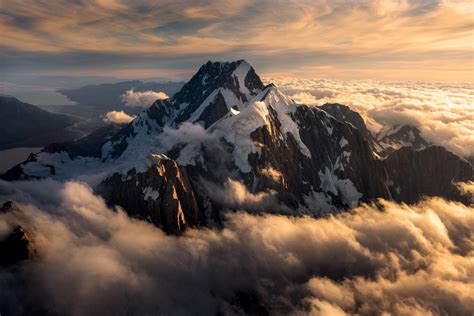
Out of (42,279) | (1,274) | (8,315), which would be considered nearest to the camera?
(8,315)

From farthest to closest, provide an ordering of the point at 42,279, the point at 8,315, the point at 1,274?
the point at 42,279 < the point at 1,274 < the point at 8,315

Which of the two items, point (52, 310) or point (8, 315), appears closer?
point (8, 315)

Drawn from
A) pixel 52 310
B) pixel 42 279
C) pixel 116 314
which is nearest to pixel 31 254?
pixel 42 279

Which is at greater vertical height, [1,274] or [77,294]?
[1,274]

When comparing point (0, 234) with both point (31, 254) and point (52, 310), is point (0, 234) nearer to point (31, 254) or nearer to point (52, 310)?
point (31, 254)

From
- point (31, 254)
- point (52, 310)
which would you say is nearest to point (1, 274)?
point (31, 254)

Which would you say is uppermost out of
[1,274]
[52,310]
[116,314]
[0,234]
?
[0,234]
